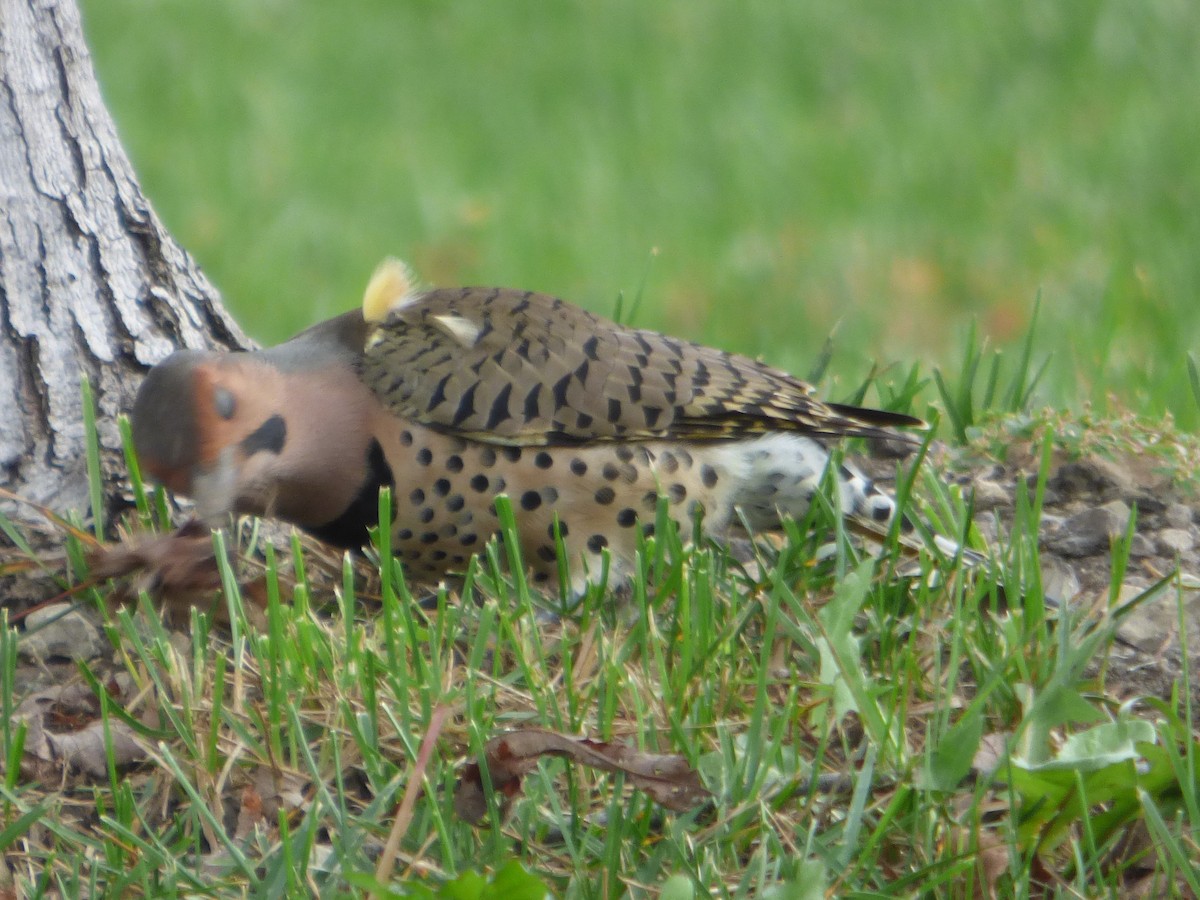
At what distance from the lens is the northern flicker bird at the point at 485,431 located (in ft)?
12.0

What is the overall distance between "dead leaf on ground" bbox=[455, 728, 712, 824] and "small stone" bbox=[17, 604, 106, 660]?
1121 mm

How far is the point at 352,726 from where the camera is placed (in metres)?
2.92

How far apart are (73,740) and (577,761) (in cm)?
103

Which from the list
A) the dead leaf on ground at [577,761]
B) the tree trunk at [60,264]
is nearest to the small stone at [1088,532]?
the dead leaf on ground at [577,761]

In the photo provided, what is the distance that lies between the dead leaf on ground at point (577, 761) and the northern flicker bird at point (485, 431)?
767mm

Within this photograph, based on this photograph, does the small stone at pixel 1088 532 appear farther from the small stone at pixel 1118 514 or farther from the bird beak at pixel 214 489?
the bird beak at pixel 214 489

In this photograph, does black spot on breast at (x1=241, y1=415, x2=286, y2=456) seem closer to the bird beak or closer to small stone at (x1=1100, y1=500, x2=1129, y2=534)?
the bird beak

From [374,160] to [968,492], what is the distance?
221 inches

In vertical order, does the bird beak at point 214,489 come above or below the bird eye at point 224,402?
below

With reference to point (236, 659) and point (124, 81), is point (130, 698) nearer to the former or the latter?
point (236, 659)

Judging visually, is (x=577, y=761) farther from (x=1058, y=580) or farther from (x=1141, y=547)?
(x=1141, y=547)

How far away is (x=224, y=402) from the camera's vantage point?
3602 mm

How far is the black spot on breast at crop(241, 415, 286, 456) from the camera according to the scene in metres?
3.67

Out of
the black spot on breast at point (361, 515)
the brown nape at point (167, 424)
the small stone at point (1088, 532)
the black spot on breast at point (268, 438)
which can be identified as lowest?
the small stone at point (1088, 532)
